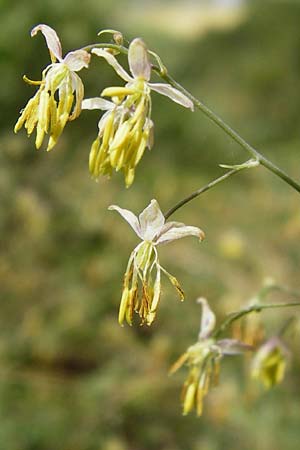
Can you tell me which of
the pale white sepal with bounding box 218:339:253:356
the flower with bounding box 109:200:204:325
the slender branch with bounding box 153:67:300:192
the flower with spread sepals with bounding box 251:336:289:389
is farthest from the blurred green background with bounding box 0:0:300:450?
the slender branch with bounding box 153:67:300:192

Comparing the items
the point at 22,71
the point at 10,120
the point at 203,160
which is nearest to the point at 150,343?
the point at 10,120

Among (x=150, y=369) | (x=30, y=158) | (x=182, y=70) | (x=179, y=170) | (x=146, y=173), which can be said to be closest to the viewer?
(x=150, y=369)

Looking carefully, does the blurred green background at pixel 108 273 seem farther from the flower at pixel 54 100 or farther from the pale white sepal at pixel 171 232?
the flower at pixel 54 100

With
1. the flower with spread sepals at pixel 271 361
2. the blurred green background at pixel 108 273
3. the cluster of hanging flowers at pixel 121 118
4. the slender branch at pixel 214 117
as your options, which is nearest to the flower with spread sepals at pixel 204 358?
the flower with spread sepals at pixel 271 361

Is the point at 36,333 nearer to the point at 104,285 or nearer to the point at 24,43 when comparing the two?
the point at 104,285

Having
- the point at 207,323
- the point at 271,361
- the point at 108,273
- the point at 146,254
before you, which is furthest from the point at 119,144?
the point at 108,273

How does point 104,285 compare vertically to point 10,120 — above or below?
below

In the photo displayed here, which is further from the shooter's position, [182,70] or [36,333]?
[182,70]

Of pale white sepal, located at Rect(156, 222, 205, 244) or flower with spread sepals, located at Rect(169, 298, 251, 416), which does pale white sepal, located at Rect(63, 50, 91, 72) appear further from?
flower with spread sepals, located at Rect(169, 298, 251, 416)
